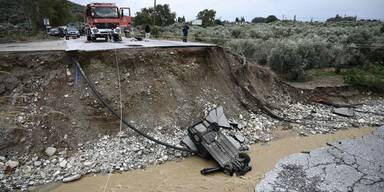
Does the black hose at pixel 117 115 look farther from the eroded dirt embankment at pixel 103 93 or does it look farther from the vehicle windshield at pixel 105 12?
the vehicle windshield at pixel 105 12

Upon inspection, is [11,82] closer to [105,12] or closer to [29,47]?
[29,47]

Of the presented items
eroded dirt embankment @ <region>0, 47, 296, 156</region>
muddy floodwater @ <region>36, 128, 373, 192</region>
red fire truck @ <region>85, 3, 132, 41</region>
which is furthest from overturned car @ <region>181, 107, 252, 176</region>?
red fire truck @ <region>85, 3, 132, 41</region>

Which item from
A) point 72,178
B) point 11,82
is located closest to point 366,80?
point 72,178

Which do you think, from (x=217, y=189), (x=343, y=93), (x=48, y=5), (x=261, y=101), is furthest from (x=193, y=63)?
(x=48, y=5)

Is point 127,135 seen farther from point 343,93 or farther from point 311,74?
point 311,74

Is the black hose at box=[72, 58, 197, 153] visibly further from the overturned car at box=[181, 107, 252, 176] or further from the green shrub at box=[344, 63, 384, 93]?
the green shrub at box=[344, 63, 384, 93]

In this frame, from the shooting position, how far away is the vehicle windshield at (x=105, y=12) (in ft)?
51.8

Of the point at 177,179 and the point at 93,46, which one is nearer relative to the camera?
the point at 177,179

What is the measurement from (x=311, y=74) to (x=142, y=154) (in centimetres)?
1207

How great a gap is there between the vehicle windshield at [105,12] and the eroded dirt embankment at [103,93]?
23.5ft

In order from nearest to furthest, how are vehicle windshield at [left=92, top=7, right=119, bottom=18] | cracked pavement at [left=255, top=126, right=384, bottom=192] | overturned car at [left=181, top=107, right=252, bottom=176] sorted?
cracked pavement at [left=255, top=126, right=384, bottom=192], overturned car at [left=181, top=107, right=252, bottom=176], vehicle windshield at [left=92, top=7, right=119, bottom=18]

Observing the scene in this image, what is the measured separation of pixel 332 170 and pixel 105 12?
47.3 ft

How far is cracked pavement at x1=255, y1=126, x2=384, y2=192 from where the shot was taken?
6242 millimetres

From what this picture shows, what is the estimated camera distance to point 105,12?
1600 centimetres
